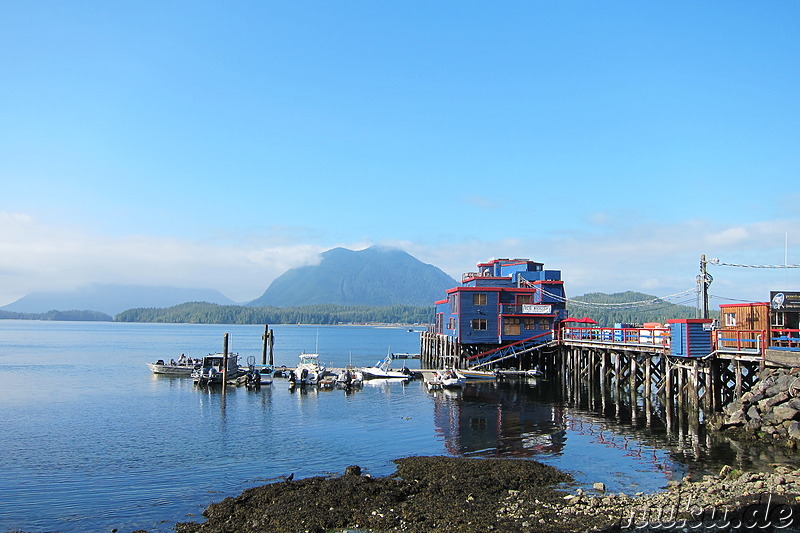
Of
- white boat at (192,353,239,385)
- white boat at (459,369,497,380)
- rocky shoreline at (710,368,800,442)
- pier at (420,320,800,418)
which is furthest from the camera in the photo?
white boat at (459,369,497,380)

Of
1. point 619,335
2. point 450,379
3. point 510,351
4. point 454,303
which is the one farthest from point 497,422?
point 454,303

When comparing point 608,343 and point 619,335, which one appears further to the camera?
point 619,335

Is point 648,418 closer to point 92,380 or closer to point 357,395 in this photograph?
point 357,395

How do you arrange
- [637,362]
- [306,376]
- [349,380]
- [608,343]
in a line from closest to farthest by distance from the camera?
[608,343] → [637,362] → [349,380] → [306,376]

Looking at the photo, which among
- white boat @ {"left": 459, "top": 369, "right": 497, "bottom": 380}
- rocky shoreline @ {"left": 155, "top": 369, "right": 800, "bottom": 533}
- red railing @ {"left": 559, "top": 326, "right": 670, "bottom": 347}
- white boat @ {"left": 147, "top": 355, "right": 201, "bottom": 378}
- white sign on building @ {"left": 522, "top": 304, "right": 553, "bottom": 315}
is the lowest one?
white boat @ {"left": 147, "top": 355, "right": 201, "bottom": 378}

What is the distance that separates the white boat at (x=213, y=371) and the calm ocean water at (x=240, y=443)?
2.86 meters

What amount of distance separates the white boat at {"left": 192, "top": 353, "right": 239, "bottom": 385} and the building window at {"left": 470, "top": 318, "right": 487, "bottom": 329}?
25.0m

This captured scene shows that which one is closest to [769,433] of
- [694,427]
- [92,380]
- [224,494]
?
[694,427]

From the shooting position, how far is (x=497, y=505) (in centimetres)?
1988

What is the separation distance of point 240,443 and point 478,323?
36.9m

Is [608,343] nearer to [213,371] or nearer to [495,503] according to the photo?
[495,503]

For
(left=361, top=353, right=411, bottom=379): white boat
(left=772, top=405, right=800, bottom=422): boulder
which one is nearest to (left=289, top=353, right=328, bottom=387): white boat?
(left=361, top=353, right=411, bottom=379): white boat

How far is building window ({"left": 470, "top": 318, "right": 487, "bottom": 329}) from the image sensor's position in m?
64.8

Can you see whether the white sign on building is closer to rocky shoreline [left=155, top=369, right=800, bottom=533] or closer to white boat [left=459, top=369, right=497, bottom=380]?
white boat [left=459, top=369, right=497, bottom=380]
